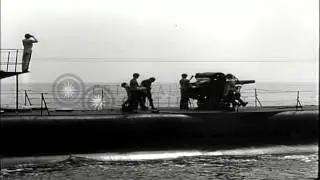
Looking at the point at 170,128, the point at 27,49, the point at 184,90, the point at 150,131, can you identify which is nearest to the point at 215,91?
the point at 184,90

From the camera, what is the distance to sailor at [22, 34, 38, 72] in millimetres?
18641

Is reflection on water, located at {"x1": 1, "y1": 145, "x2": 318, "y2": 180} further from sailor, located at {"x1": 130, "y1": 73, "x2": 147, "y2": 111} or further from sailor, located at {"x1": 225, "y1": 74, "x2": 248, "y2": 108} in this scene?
sailor, located at {"x1": 130, "y1": 73, "x2": 147, "y2": 111}

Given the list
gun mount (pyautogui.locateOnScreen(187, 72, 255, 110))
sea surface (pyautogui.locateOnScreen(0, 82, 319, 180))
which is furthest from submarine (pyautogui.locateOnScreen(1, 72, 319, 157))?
sea surface (pyautogui.locateOnScreen(0, 82, 319, 180))

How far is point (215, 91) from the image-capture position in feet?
68.5

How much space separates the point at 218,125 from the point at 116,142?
4.01m

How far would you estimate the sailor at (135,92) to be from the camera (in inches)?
774

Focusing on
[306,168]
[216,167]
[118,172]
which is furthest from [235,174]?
[118,172]

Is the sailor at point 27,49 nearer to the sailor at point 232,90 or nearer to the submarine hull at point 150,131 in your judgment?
the submarine hull at point 150,131

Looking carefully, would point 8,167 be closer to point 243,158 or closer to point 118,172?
point 118,172

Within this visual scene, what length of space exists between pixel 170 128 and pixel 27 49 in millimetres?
5857

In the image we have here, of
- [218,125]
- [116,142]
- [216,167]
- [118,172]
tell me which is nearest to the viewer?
[118,172]

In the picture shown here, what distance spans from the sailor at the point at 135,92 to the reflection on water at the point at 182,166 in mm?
2824

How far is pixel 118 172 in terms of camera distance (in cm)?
1534

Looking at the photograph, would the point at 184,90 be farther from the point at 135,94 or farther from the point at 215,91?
the point at 135,94
